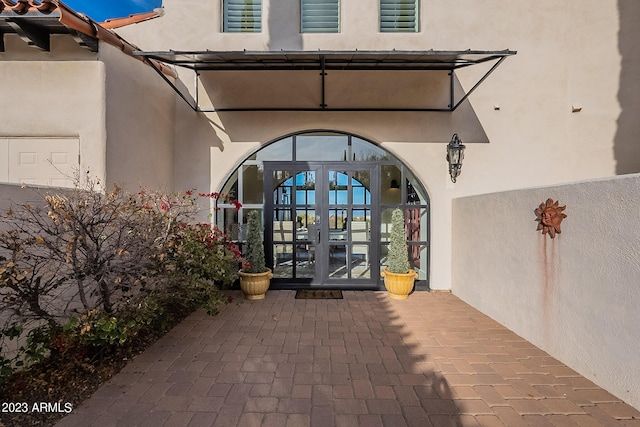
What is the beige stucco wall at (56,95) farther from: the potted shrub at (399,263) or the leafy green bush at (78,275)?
the potted shrub at (399,263)

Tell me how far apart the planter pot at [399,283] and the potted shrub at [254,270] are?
2.16 m

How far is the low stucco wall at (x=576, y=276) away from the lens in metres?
2.38

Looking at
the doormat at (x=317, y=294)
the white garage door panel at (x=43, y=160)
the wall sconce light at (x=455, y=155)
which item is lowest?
the doormat at (x=317, y=294)

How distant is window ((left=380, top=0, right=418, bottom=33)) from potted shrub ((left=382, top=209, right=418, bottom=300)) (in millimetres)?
3667

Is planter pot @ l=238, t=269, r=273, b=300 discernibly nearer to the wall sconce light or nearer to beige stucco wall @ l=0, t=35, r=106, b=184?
beige stucco wall @ l=0, t=35, r=106, b=184

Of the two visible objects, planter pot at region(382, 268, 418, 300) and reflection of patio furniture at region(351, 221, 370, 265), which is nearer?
planter pot at region(382, 268, 418, 300)

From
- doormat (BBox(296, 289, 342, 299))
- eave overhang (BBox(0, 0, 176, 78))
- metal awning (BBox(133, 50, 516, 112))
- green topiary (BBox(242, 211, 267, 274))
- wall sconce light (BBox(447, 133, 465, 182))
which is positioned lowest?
doormat (BBox(296, 289, 342, 299))

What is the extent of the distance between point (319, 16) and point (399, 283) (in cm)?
531

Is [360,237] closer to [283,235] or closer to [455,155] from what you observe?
[283,235]

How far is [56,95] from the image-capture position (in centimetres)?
389

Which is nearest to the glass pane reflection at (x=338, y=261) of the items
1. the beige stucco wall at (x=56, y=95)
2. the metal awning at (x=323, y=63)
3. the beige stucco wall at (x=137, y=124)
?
the metal awning at (x=323, y=63)

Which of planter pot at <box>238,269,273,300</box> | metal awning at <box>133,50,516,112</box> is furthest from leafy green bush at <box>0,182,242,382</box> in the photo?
metal awning at <box>133,50,516,112</box>

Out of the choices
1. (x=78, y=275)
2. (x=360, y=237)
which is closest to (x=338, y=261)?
(x=360, y=237)

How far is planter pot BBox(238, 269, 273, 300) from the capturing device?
489cm
